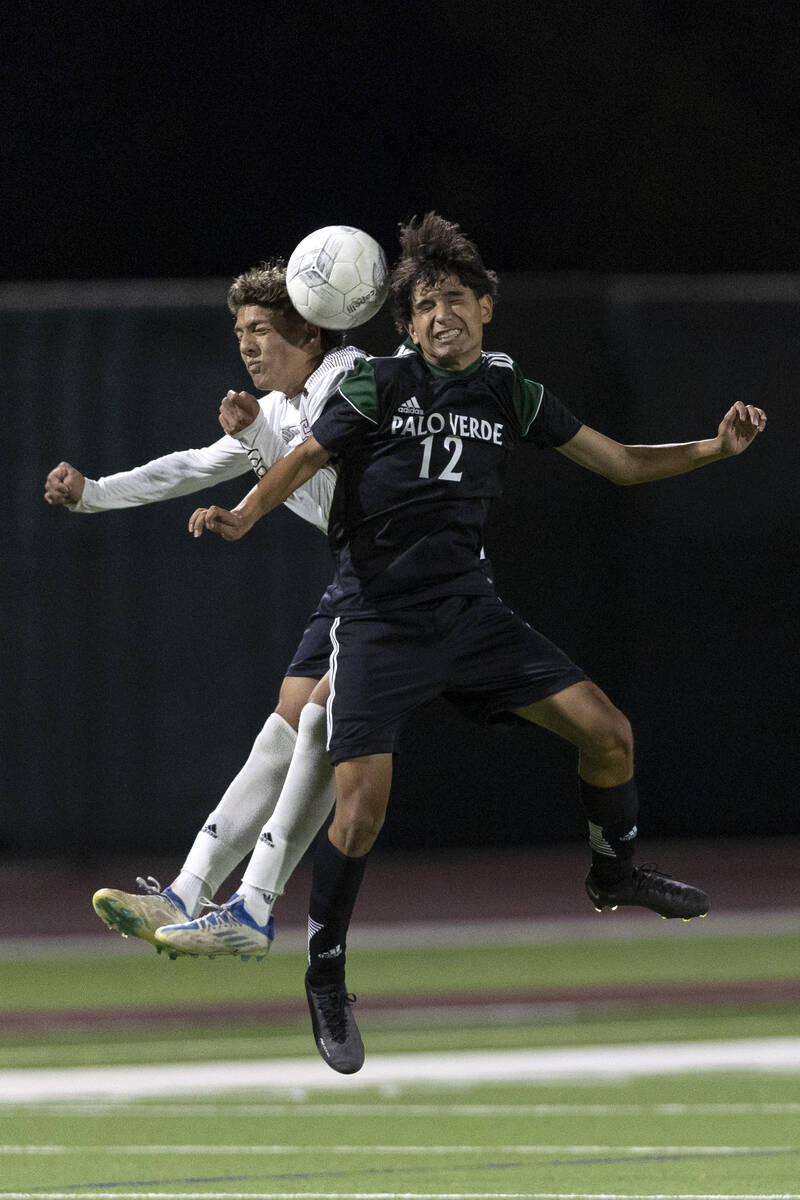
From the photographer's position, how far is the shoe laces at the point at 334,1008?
18.1 feet

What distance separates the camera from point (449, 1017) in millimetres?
8672

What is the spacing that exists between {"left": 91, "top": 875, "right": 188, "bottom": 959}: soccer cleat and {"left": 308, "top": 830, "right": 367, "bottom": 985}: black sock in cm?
38

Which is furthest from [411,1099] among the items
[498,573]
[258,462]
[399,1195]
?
[498,573]

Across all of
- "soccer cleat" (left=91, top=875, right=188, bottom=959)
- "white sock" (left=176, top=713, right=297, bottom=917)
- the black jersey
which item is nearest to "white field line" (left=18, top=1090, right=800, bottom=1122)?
"white sock" (left=176, top=713, right=297, bottom=917)

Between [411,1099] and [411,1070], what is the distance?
430 mm

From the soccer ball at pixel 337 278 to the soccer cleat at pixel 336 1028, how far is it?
5.58 feet

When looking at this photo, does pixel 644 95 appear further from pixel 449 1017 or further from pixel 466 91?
pixel 449 1017

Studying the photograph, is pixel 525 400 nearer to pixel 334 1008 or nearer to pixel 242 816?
pixel 242 816

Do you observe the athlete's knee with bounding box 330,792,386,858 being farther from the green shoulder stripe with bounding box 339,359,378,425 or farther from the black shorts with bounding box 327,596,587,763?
the green shoulder stripe with bounding box 339,359,378,425

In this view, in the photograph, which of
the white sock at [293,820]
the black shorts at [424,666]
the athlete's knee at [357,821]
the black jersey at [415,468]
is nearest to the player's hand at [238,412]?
the black jersey at [415,468]

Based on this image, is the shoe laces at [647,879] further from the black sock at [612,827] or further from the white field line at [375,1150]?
the white field line at [375,1150]

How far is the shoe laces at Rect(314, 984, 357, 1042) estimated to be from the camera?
5.51 metres

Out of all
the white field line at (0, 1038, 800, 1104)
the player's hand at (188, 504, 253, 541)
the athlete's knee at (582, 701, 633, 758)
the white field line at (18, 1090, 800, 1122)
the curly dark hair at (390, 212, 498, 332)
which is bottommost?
the white field line at (0, 1038, 800, 1104)

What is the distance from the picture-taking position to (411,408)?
5418 millimetres
